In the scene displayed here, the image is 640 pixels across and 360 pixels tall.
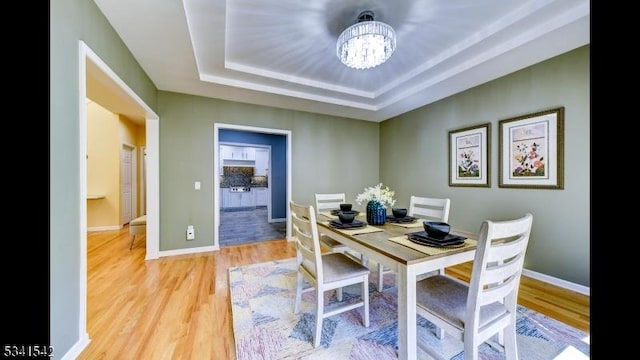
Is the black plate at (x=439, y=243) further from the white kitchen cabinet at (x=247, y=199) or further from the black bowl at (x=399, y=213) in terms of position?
the white kitchen cabinet at (x=247, y=199)

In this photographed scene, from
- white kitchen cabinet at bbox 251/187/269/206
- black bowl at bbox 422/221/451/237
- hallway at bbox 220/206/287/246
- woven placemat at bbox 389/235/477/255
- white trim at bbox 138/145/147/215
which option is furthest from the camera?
white kitchen cabinet at bbox 251/187/269/206

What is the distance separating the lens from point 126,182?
5465 millimetres

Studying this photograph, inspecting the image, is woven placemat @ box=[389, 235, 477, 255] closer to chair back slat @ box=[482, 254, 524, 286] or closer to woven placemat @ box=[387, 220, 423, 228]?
chair back slat @ box=[482, 254, 524, 286]

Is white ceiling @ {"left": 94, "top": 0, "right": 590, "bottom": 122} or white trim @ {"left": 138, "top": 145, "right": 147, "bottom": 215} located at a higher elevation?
white ceiling @ {"left": 94, "top": 0, "right": 590, "bottom": 122}

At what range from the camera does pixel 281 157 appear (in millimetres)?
A: 6379

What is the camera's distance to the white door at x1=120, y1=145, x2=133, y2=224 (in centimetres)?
518

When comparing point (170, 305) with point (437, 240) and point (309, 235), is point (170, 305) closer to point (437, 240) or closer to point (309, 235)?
point (309, 235)

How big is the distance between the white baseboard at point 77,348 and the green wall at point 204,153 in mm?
1823

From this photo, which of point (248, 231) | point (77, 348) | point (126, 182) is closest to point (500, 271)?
point (77, 348)

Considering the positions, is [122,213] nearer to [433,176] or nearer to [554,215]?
[433,176]

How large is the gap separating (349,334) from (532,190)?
2.44 m

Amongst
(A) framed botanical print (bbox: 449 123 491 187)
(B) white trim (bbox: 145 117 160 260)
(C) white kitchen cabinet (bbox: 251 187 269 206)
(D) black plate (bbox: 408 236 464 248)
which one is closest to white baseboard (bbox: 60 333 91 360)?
(B) white trim (bbox: 145 117 160 260)

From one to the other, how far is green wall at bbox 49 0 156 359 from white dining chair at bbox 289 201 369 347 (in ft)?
4.40
